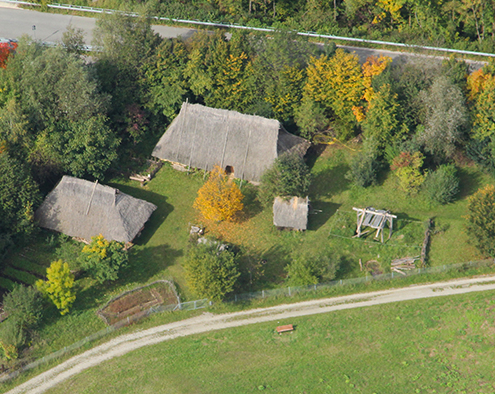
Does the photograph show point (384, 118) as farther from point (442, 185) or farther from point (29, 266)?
point (29, 266)

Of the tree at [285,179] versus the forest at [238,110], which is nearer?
the forest at [238,110]

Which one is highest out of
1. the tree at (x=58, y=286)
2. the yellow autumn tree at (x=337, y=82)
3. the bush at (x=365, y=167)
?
the yellow autumn tree at (x=337, y=82)

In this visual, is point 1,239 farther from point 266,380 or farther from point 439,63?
point 439,63

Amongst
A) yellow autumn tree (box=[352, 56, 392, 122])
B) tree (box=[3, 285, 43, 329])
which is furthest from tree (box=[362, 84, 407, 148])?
tree (box=[3, 285, 43, 329])

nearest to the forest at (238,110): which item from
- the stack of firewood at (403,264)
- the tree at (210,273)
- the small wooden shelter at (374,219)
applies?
the tree at (210,273)

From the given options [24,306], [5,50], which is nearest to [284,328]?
[24,306]

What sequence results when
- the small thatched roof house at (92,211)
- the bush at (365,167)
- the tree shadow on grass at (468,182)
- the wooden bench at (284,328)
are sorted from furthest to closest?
the tree shadow on grass at (468,182)
the bush at (365,167)
the small thatched roof house at (92,211)
the wooden bench at (284,328)

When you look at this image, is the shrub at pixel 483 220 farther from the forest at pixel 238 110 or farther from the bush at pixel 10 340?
the bush at pixel 10 340
